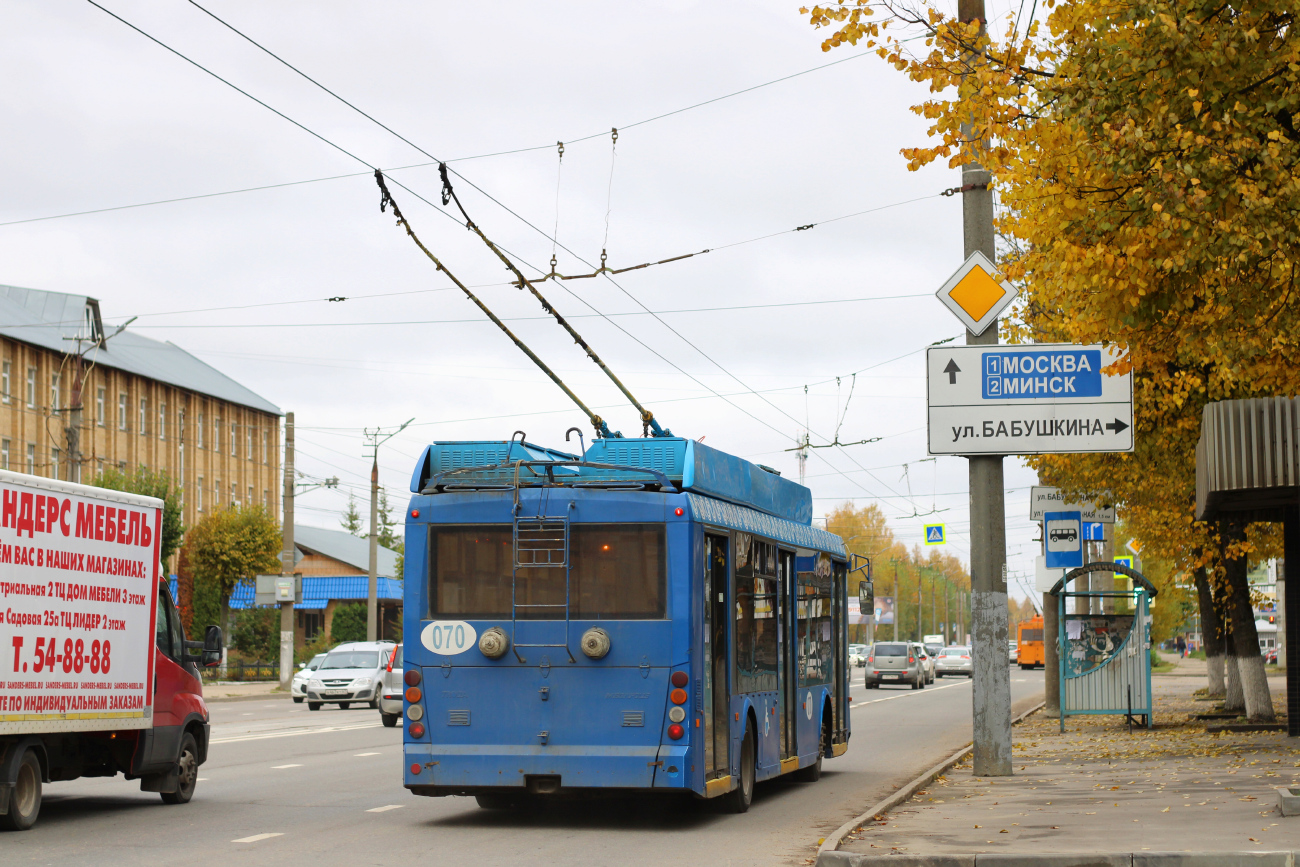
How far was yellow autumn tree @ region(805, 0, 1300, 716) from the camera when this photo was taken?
10109 mm

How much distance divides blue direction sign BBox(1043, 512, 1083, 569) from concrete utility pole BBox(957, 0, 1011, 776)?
887 centimetres

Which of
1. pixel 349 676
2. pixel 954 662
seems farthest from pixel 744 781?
pixel 954 662

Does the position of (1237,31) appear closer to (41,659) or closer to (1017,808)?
(1017,808)

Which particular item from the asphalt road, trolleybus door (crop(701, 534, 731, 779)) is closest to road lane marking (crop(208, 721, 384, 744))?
the asphalt road

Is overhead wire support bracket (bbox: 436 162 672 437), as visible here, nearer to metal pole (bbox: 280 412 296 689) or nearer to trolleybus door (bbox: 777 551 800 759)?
trolleybus door (bbox: 777 551 800 759)

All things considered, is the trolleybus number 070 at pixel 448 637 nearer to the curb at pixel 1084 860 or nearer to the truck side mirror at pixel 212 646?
the truck side mirror at pixel 212 646

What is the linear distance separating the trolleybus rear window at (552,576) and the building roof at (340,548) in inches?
2771

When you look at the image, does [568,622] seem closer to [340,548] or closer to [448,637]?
[448,637]

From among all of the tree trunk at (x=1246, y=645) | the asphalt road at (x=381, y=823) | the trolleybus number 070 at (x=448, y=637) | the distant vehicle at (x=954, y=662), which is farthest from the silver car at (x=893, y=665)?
the trolleybus number 070 at (x=448, y=637)

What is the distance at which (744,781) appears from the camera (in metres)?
13.4

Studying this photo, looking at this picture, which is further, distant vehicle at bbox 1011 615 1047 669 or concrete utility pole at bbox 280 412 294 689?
distant vehicle at bbox 1011 615 1047 669

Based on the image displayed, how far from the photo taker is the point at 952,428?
1523 centimetres

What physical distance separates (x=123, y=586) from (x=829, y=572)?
778 cm

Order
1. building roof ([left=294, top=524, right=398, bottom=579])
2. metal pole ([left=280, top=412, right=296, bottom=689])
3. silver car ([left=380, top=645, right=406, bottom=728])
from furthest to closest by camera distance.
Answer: building roof ([left=294, top=524, right=398, bottom=579]) < metal pole ([left=280, top=412, right=296, bottom=689]) < silver car ([left=380, top=645, right=406, bottom=728])
